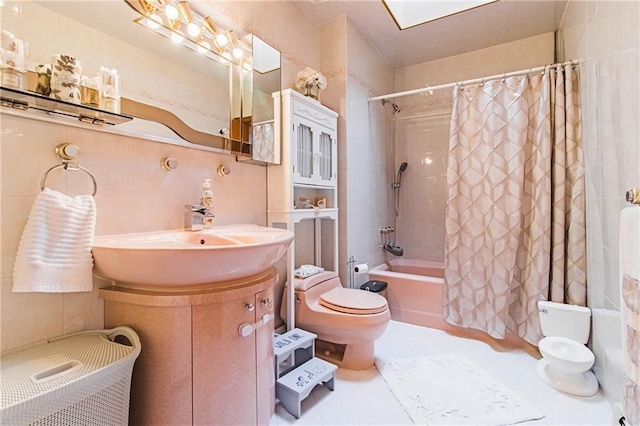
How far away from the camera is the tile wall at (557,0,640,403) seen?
1.17 m

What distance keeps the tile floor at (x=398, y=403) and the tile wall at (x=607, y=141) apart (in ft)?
0.64

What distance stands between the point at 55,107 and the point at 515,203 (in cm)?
249

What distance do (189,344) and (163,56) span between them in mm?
1223

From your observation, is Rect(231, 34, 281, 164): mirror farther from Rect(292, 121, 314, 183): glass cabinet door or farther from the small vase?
the small vase

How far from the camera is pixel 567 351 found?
1668 mm

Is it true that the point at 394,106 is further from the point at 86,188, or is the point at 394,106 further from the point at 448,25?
the point at 86,188

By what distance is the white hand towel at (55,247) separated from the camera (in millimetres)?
887

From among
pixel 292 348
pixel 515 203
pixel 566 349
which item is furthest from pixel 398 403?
pixel 515 203

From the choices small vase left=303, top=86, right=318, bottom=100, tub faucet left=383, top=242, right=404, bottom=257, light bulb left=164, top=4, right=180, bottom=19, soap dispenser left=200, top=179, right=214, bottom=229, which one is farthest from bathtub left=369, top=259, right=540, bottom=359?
light bulb left=164, top=4, right=180, bottom=19

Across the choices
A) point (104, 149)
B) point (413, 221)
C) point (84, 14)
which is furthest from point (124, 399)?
point (413, 221)

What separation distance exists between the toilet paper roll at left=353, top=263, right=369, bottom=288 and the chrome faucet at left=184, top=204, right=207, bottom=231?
133cm

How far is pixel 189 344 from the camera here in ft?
3.33

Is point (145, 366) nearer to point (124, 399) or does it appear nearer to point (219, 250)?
point (124, 399)

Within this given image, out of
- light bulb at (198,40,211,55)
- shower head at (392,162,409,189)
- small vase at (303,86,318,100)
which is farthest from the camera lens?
shower head at (392,162,409,189)
